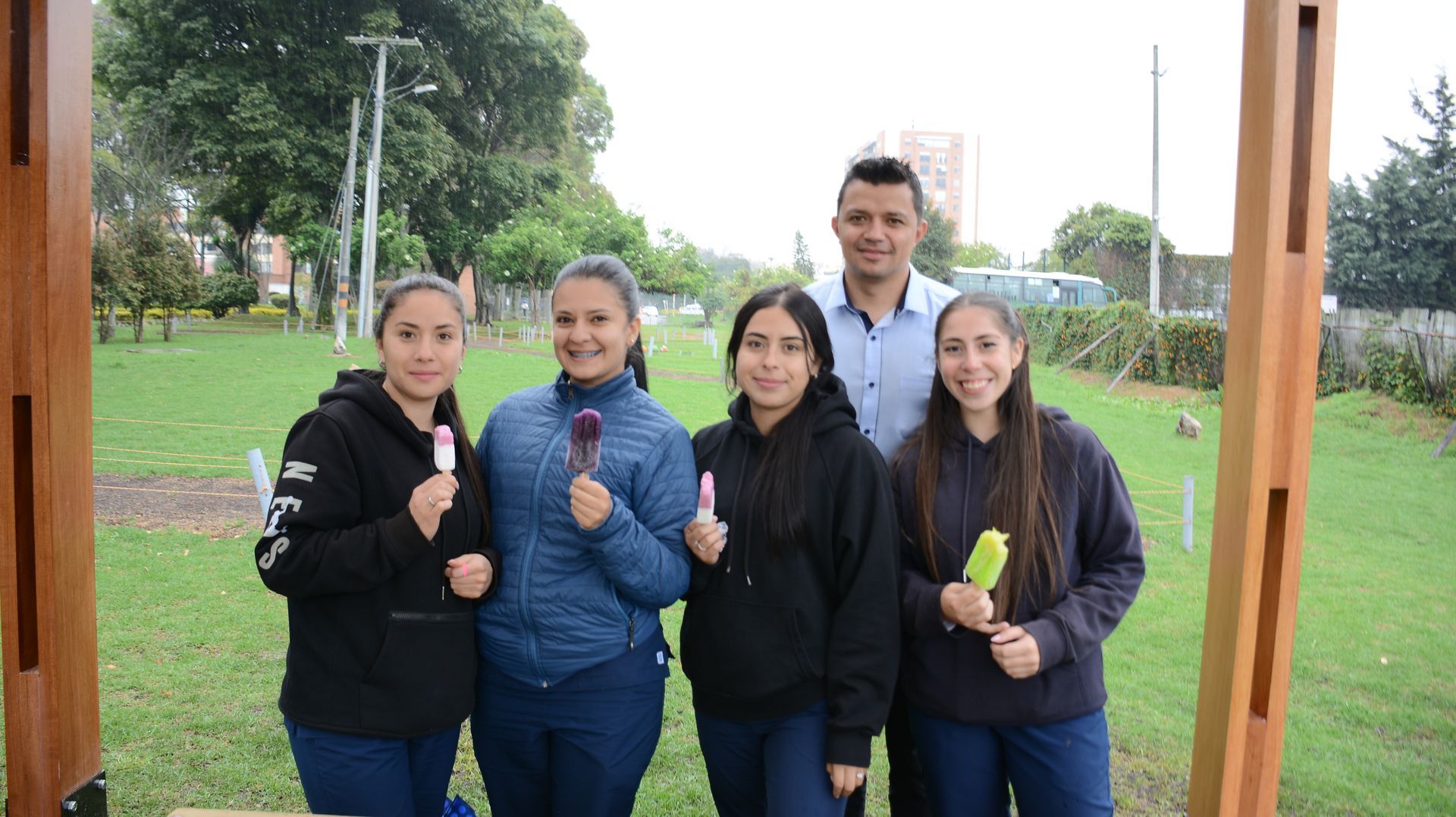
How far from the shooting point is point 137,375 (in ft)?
46.6

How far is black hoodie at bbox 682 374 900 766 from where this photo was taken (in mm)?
1862

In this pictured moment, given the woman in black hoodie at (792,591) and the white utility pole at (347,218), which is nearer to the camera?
the woman in black hoodie at (792,591)

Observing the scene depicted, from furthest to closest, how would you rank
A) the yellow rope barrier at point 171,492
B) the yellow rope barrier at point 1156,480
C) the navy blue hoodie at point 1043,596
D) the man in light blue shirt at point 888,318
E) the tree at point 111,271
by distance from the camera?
the tree at point 111,271, the yellow rope barrier at point 1156,480, the yellow rope barrier at point 171,492, the man in light blue shirt at point 888,318, the navy blue hoodie at point 1043,596

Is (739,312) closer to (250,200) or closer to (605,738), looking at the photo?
(605,738)

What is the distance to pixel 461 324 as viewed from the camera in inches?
79.5

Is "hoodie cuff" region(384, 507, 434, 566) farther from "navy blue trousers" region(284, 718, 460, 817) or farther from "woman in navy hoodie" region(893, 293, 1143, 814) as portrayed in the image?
"woman in navy hoodie" region(893, 293, 1143, 814)

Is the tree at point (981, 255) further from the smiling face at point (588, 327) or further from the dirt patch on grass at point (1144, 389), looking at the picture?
the smiling face at point (588, 327)

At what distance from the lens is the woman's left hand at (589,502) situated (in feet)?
5.69

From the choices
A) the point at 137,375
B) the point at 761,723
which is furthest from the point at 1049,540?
the point at 137,375

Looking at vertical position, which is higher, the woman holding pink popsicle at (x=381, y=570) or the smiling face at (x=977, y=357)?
the smiling face at (x=977, y=357)

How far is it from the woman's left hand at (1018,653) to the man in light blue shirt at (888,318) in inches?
32.3

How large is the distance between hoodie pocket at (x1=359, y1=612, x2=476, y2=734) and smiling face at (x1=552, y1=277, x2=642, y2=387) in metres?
0.63

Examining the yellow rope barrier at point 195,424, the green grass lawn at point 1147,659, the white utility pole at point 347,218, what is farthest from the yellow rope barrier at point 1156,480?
the white utility pole at point 347,218

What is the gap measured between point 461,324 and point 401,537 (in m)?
0.53
